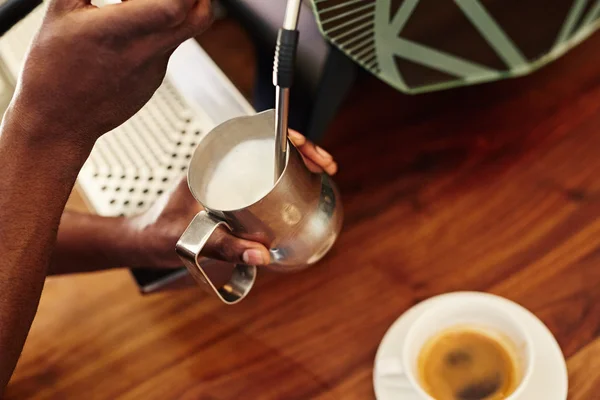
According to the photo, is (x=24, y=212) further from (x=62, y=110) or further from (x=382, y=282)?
(x=382, y=282)

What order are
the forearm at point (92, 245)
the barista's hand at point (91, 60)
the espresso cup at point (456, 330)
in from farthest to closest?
the forearm at point (92, 245), the espresso cup at point (456, 330), the barista's hand at point (91, 60)

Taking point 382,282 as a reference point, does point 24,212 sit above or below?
above

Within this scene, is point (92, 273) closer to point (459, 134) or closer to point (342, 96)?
point (342, 96)

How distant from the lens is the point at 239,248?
18.7 inches

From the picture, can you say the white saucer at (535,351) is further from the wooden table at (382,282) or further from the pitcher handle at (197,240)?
the pitcher handle at (197,240)

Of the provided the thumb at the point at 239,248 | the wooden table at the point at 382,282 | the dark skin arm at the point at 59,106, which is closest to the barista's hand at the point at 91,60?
the dark skin arm at the point at 59,106

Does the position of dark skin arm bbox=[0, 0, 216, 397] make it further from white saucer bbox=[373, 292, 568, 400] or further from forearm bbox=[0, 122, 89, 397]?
white saucer bbox=[373, 292, 568, 400]

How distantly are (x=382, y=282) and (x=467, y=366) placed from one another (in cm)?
12

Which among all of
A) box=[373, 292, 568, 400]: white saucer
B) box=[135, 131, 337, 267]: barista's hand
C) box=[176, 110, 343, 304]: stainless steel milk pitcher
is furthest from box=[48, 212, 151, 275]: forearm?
box=[373, 292, 568, 400]: white saucer

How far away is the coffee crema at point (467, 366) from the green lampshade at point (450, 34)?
25 cm

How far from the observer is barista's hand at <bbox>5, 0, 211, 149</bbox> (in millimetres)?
397

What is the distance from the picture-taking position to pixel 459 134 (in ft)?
2.31

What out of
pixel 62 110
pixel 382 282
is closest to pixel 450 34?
pixel 382 282

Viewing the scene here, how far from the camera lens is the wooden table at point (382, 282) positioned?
58 cm
